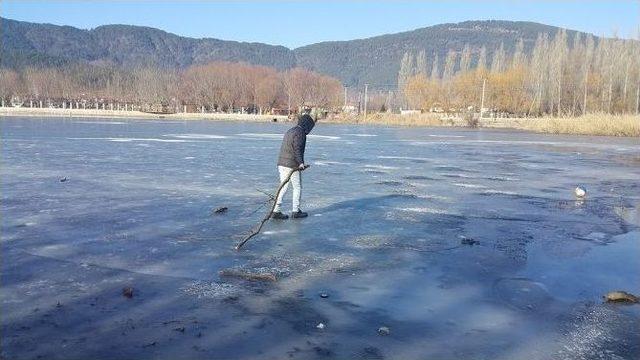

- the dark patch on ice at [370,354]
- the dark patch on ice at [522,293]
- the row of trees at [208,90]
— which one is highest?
the row of trees at [208,90]

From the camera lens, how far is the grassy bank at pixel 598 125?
139ft

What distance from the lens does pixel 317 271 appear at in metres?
6.10

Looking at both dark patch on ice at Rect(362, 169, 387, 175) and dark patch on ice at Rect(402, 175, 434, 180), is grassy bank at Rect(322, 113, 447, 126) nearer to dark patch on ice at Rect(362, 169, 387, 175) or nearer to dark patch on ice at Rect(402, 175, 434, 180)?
dark patch on ice at Rect(362, 169, 387, 175)

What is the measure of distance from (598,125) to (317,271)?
44.7 m

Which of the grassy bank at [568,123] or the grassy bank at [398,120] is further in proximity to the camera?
the grassy bank at [398,120]

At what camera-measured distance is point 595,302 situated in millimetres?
5422

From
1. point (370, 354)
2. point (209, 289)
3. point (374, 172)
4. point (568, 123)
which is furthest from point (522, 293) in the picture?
point (568, 123)

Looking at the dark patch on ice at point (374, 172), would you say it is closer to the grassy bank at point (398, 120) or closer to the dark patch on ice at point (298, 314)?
the dark patch on ice at point (298, 314)

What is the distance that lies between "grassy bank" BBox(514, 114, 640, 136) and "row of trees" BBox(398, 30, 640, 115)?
16908 millimetres

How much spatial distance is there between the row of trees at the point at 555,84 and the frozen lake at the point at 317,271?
61115 mm

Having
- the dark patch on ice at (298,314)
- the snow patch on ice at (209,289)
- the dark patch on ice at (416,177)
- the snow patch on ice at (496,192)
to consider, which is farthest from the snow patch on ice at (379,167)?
the dark patch on ice at (298,314)

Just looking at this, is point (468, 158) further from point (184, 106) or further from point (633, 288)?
point (184, 106)

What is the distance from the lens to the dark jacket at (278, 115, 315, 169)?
359 inches

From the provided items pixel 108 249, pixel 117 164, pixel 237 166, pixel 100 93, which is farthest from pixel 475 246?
pixel 100 93
